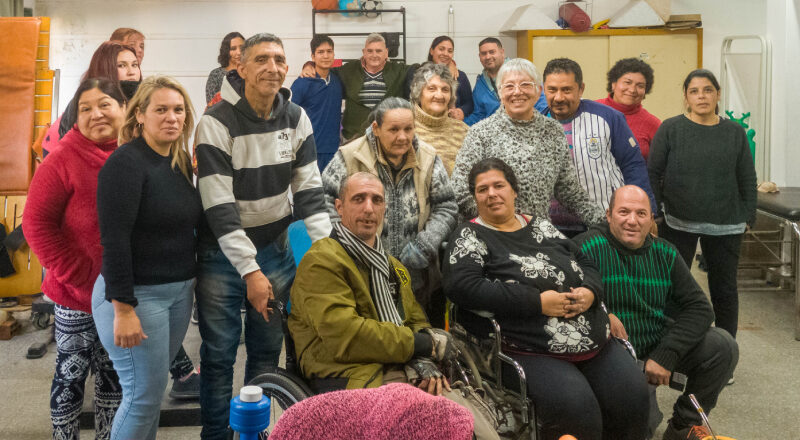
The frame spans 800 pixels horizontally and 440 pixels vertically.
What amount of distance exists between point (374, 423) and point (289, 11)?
19.4ft

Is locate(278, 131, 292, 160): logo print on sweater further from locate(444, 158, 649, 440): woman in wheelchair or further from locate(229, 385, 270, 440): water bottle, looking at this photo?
locate(229, 385, 270, 440): water bottle

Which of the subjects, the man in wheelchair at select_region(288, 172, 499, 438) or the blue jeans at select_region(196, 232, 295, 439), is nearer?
the man in wheelchair at select_region(288, 172, 499, 438)

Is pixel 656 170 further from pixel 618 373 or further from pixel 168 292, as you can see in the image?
pixel 168 292

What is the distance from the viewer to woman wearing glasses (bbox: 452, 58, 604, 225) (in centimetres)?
294

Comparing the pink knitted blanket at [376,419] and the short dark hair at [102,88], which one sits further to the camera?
the short dark hair at [102,88]

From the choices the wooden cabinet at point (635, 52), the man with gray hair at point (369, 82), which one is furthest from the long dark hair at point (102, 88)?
the wooden cabinet at point (635, 52)

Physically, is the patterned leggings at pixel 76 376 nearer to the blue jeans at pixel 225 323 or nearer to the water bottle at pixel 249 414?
the blue jeans at pixel 225 323

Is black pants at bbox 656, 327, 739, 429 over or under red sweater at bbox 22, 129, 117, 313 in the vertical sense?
under

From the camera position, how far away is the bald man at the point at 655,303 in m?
2.70

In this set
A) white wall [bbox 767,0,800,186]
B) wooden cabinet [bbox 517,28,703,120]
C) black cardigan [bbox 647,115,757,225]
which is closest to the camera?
black cardigan [bbox 647,115,757,225]

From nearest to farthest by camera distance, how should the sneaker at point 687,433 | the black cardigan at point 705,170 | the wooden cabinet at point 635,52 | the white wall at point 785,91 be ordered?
the sneaker at point 687,433 → the black cardigan at point 705,170 → the white wall at point 785,91 → the wooden cabinet at point 635,52

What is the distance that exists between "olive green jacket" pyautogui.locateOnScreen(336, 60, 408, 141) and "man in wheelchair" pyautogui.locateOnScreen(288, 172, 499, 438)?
259 centimetres

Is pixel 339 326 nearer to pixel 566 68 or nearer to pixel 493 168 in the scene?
pixel 493 168

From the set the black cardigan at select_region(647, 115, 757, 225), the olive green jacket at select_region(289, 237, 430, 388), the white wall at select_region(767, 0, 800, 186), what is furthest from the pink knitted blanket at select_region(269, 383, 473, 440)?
the white wall at select_region(767, 0, 800, 186)
